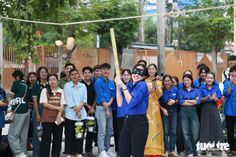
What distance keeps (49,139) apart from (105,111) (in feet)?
4.11

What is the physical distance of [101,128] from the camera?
381 inches

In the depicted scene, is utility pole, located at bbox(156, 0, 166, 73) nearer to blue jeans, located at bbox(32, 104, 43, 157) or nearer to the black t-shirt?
the black t-shirt

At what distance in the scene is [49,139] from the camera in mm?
9086

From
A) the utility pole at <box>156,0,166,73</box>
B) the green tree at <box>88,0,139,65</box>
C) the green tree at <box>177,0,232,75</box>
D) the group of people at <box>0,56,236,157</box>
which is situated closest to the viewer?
the group of people at <box>0,56,236,157</box>

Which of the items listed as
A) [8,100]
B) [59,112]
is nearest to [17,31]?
[8,100]

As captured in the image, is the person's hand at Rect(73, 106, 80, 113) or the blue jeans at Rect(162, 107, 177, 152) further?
the blue jeans at Rect(162, 107, 177, 152)

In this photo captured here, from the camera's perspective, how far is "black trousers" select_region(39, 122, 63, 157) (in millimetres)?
9047

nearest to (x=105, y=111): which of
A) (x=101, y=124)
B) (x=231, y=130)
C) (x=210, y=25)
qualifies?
(x=101, y=124)

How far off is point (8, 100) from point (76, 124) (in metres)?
1.41

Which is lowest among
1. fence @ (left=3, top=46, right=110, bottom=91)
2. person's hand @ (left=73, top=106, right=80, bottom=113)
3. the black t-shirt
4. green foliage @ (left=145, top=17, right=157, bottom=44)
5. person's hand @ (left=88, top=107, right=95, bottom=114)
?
person's hand @ (left=88, top=107, right=95, bottom=114)

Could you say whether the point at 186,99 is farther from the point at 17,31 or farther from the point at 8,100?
the point at 17,31

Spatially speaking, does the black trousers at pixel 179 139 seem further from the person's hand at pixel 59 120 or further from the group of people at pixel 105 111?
the person's hand at pixel 59 120

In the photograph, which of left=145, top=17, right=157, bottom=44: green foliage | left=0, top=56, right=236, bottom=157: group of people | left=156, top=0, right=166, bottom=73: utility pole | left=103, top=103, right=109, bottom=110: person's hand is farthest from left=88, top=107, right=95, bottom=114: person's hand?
left=145, top=17, right=157, bottom=44: green foliage

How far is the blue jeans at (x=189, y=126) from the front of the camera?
A: 9.84 m
